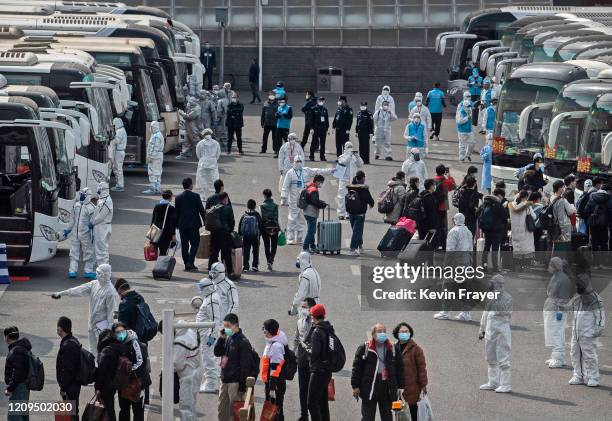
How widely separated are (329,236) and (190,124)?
12312mm

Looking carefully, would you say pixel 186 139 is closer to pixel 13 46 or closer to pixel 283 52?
pixel 13 46

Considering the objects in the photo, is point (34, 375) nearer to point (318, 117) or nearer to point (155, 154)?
point (155, 154)

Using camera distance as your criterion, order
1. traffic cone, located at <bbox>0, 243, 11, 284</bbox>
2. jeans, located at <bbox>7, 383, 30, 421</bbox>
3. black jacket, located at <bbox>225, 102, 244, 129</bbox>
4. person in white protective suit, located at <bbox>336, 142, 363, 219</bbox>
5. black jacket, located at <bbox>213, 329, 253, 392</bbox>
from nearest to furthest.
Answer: jeans, located at <bbox>7, 383, 30, 421</bbox>
black jacket, located at <bbox>213, 329, 253, 392</bbox>
traffic cone, located at <bbox>0, 243, 11, 284</bbox>
person in white protective suit, located at <bbox>336, 142, 363, 219</bbox>
black jacket, located at <bbox>225, 102, 244, 129</bbox>

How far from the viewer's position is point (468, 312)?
24.9 metres

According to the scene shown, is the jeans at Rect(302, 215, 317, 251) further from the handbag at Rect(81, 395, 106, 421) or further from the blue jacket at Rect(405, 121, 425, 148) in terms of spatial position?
the handbag at Rect(81, 395, 106, 421)

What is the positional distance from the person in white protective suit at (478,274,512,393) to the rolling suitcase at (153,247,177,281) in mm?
6979

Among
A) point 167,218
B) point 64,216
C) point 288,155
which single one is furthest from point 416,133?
point 167,218

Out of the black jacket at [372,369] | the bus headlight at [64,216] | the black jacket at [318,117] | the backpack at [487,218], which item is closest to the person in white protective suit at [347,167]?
the backpack at [487,218]

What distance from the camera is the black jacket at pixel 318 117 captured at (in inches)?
1559

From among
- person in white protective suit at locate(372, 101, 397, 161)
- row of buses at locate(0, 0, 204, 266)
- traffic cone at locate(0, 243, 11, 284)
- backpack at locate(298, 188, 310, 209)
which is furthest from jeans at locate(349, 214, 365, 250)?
person in white protective suit at locate(372, 101, 397, 161)

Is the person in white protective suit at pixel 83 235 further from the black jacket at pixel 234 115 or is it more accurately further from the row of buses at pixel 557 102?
the black jacket at pixel 234 115

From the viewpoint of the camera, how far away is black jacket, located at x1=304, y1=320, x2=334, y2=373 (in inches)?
758

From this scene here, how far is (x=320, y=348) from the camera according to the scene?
19.2 metres

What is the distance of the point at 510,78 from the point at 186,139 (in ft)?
28.6
